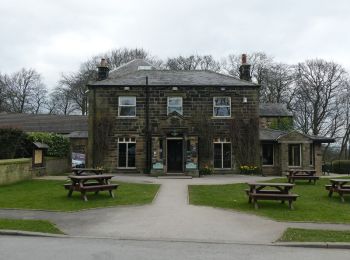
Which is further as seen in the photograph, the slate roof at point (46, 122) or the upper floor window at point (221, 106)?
the slate roof at point (46, 122)

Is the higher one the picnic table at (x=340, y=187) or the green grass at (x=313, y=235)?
the picnic table at (x=340, y=187)

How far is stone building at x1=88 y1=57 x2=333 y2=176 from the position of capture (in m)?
28.6

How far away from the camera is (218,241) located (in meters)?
9.15

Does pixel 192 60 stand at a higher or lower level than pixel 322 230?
higher

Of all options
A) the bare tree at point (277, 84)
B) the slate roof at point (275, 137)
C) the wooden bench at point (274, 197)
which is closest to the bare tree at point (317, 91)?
the bare tree at point (277, 84)

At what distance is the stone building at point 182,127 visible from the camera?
2858cm

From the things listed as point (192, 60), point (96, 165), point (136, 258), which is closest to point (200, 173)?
point (96, 165)

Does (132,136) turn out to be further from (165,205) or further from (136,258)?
(136,258)

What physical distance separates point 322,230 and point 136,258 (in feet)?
16.5

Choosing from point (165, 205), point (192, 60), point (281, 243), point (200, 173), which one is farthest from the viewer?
point (192, 60)

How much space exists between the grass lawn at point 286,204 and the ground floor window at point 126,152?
406 inches

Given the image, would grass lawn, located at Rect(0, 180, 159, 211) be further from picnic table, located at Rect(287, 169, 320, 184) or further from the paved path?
picnic table, located at Rect(287, 169, 320, 184)

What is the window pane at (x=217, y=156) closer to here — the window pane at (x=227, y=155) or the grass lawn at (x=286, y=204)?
the window pane at (x=227, y=155)

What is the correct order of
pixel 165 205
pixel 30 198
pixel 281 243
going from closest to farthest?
1. pixel 281 243
2. pixel 165 205
3. pixel 30 198
